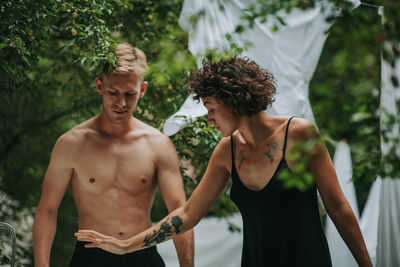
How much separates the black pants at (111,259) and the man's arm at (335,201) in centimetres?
119

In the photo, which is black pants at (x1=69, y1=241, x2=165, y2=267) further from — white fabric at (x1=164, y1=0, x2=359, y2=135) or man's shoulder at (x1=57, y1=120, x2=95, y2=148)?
white fabric at (x1=164, y1=0, x2=359, y2=135)

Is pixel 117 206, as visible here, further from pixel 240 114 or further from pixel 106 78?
pixel 240 114

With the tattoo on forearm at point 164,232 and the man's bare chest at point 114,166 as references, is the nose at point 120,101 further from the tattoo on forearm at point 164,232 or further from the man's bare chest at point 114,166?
the tattoo on forearm at point 164,232

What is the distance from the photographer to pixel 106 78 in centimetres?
274

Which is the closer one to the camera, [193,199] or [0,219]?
[193,199]

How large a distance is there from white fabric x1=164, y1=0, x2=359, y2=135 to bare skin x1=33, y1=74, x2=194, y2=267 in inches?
18.1

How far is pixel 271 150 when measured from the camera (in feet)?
6.95

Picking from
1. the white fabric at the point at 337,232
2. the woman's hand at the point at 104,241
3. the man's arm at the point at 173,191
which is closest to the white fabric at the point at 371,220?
the white fabric at the point at 337,232

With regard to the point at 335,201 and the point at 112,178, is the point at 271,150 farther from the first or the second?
the point at 112,178

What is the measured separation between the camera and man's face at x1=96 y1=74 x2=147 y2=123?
2.71m

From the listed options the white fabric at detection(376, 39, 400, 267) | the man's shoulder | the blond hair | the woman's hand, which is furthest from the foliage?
the woman's hand

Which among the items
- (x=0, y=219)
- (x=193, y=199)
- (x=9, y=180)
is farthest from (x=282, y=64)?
(x=9, y=180)

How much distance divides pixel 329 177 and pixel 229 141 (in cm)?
55

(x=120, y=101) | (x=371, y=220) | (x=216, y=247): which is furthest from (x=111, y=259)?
(x=371, y=220)
